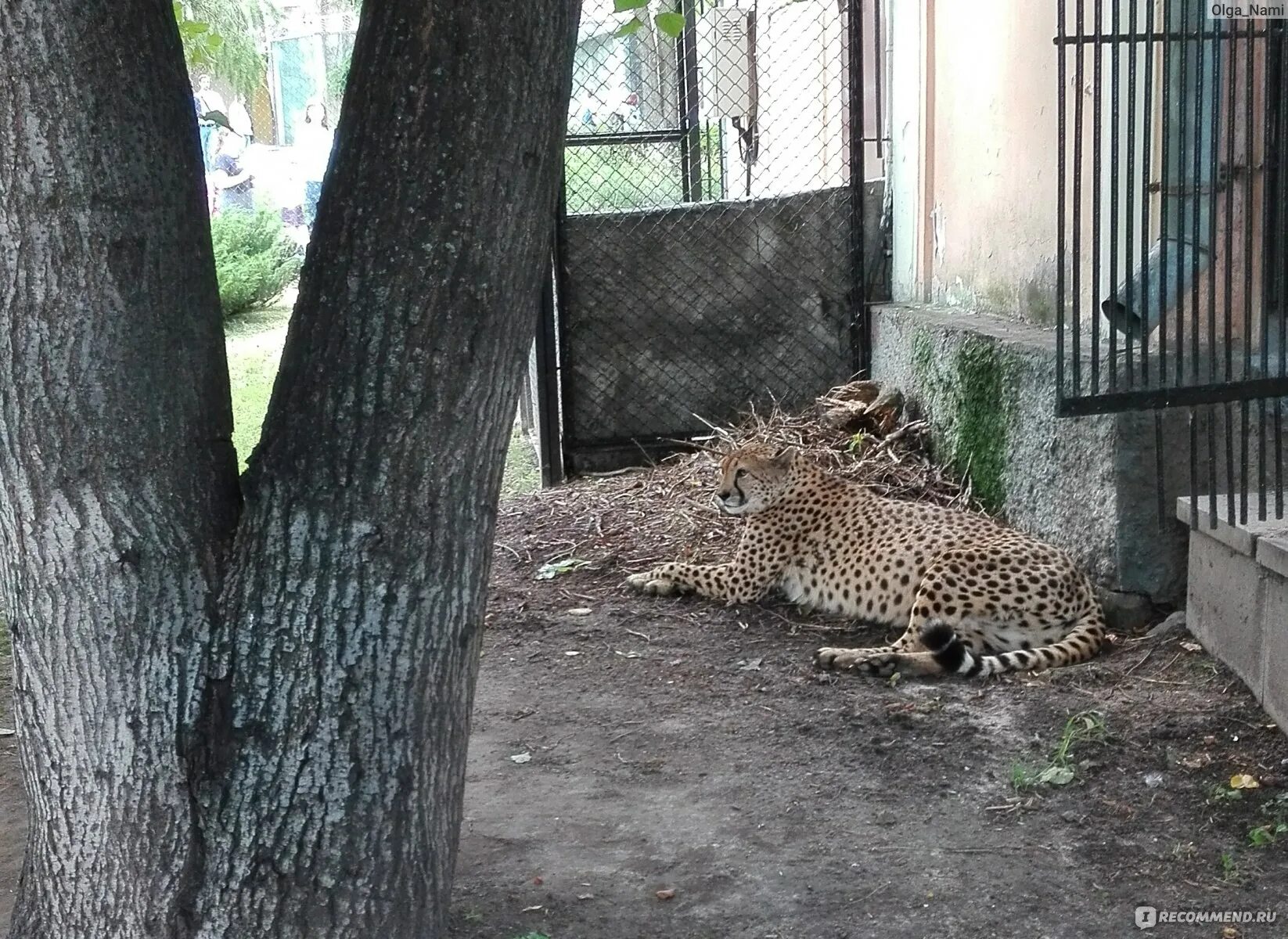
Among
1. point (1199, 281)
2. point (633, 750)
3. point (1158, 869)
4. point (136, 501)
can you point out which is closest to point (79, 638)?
point (136, 501)

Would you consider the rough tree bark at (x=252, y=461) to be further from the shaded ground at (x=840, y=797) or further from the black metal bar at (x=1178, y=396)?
the black metal bar at (x=1178, y=396)

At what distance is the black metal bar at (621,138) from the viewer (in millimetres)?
8031

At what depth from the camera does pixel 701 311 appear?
8.20 metres

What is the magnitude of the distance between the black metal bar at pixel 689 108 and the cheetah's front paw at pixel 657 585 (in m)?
3.38

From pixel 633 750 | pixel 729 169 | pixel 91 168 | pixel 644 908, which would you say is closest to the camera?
pixel 91 168

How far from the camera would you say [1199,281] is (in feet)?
15.8

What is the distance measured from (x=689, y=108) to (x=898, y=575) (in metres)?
4.50

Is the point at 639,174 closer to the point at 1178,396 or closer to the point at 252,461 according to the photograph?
the point at 1178,396

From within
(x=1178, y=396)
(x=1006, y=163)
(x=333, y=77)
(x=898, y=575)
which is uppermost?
(x=333, y=77)

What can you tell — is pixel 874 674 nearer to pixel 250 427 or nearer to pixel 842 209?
pixel 842 209

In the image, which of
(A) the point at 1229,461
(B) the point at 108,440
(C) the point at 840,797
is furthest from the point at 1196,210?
(B) the point at 108,440

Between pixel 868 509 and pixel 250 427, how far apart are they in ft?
20.0

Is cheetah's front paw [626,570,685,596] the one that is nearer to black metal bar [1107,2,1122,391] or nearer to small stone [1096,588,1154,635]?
small stone [1096,588,1154,635]

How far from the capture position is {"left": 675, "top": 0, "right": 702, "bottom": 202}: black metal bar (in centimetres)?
861
